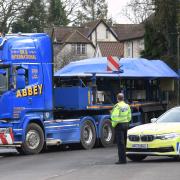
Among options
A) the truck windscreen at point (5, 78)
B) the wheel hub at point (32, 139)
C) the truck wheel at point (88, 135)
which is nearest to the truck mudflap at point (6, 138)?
the wheel hub at point (32, 139)

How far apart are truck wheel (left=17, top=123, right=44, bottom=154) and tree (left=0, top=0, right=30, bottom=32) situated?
1671 inches

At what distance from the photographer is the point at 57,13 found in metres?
99.9

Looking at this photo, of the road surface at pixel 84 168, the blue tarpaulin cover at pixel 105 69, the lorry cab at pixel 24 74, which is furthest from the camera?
the blue tarpaulin cover at pixel 105 69

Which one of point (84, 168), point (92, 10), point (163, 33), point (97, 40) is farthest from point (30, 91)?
point (92, 10)

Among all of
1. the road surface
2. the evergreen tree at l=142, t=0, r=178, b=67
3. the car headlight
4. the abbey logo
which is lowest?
the road surface

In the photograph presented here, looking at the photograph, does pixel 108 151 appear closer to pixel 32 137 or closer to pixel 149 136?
pixel 32 137

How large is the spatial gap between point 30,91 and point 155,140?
5547 mm

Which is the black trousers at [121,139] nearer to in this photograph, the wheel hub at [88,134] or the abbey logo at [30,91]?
the abbey logo at [30,91]

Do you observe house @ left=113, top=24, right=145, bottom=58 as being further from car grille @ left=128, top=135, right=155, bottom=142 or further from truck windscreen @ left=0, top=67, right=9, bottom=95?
car grille @ left=128, top=135, right=155, bottom=142

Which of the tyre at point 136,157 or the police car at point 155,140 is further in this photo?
the tyre at point 136,157

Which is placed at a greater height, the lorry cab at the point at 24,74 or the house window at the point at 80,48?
the house window at the point at 80,48

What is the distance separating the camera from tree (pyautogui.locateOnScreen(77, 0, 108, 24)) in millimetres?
102475

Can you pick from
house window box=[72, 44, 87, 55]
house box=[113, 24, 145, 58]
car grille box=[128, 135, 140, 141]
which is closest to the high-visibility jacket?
car grille box=[128, 135, 140, 141]

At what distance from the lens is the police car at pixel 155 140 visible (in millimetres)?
15609
